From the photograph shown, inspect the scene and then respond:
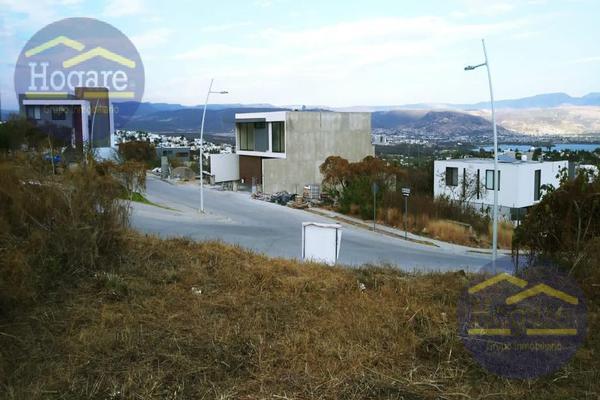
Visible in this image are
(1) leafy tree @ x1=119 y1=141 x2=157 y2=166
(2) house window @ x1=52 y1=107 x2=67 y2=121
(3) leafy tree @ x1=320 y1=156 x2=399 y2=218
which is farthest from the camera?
(2) house window @ x1=52 y1=107 x2=67 y2=121

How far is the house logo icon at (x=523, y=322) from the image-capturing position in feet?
15.3

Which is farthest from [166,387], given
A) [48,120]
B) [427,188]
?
[48,120]

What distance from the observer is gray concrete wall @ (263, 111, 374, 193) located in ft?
134

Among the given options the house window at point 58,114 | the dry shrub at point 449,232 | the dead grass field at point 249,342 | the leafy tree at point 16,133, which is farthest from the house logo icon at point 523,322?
the house window at point 58,114

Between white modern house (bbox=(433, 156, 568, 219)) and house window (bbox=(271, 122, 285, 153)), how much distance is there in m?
12.5

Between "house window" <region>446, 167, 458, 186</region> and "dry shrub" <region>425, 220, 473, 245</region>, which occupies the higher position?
"house window" <region>446, 167, 458, 186</region>

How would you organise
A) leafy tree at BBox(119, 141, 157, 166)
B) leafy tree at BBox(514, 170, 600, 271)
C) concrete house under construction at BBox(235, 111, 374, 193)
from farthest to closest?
leafy tree at BBox(119, 141, 157, 166) → concrete house under construction at BBox(235, 111, 374, 193) → leafy tree at BBox(514, 170, 600, 271)

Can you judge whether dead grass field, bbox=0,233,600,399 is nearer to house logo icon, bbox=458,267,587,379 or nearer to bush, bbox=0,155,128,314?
house logo icon, bbox=458,267,587,379

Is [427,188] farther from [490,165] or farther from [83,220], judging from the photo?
[83,220]

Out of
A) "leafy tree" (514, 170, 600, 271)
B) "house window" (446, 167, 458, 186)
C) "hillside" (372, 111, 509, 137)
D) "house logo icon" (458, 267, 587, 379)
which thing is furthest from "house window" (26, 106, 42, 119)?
"hillside" (372, 111, 509, 137)

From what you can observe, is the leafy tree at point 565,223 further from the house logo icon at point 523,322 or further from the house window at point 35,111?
the house window at point 35,111

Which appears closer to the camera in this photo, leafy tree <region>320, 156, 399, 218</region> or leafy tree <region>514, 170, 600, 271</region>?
leafy tree <region>514, 170, 600, 271</region>

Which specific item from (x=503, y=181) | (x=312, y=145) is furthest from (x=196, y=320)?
(x=503, y=181)

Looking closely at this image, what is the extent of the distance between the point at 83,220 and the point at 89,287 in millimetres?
1049
